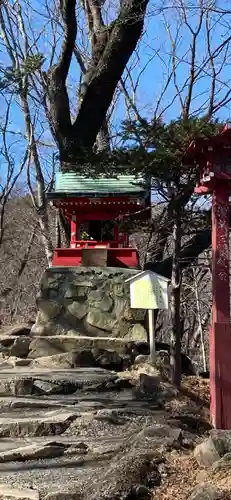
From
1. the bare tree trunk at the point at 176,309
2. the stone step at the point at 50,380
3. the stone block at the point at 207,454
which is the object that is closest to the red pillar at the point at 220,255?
the bare tree trunk at the point at 176,309

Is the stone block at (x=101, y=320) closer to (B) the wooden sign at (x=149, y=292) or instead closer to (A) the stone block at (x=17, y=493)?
→ (B) the wooden sign at (x=149, y=292)

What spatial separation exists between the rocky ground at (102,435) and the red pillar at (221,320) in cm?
32

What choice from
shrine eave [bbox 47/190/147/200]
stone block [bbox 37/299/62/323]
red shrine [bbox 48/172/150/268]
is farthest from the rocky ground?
shrine eave [bbox 47/190/147/200]

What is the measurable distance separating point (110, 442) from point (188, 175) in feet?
15.5

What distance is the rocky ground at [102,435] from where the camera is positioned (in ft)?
14.0

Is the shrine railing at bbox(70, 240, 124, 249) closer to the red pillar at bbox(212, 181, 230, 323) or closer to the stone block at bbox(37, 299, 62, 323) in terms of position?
the stone block at bbox(37, 299, 62, 323)

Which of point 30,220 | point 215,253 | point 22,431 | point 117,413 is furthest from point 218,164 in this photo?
point 30,220

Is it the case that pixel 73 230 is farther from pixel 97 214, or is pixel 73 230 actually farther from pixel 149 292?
pixel 149 292

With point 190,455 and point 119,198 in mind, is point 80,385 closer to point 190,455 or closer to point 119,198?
point 190,455

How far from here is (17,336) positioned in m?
11.5

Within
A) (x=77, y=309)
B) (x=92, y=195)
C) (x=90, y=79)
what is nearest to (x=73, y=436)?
(x=77, y=309)

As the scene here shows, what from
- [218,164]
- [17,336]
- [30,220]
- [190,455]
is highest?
[30,220]

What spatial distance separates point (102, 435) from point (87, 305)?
6.32 meters

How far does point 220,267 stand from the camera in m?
7.38
